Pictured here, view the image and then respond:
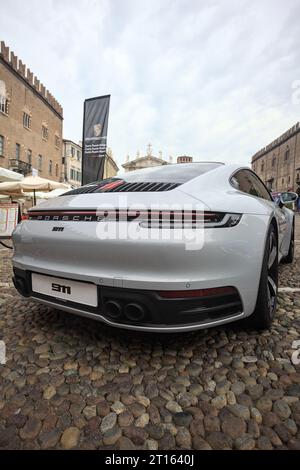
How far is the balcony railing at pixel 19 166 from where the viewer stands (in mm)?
22542

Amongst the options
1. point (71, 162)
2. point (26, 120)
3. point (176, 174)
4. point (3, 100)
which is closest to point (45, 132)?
point (26, 120)

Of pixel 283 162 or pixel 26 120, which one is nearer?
pixel 26 120

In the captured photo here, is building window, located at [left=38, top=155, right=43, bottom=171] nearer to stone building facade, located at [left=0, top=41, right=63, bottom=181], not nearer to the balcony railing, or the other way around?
stone building facade, located at [left=0, top=41, right=63, bottom=181]

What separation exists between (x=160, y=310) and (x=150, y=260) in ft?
0.83

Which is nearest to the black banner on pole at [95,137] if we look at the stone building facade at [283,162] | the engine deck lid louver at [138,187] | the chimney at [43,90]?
the engine deck lid louver at [138,187]

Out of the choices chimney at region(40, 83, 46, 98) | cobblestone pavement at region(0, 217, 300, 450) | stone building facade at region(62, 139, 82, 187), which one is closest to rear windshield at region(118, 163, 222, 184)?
cobblestone pavement at region(0, 217, 300, 450)

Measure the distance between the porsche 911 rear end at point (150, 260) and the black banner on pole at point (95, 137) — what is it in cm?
787

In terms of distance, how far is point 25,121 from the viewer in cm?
2461

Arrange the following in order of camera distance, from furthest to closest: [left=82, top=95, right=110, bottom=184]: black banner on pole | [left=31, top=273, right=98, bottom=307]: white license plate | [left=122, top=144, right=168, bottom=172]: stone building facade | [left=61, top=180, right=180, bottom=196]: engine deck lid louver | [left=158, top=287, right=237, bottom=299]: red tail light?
1. [left=122, top=144, right=168, bottom=172]: stone building facade
2. [left=82, top=95, right=110, bottom=184]: black banner on pole
3. [left=61, top=180, right=180, bottom=196]: engine deck lid louver
4. [left=31, top=273, right=98, bottom=307]: white license plate
5. [left=158, top=287, right=237, bottom=299]: red tail light

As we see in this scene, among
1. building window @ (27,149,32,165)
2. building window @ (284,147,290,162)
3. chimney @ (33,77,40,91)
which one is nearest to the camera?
building window @ (27,149,32,165)

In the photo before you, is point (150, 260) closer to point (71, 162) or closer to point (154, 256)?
point (154, 256)

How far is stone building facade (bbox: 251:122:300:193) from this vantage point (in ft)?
131

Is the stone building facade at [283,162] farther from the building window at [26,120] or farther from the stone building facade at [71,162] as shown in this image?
the building window at [26,120]
